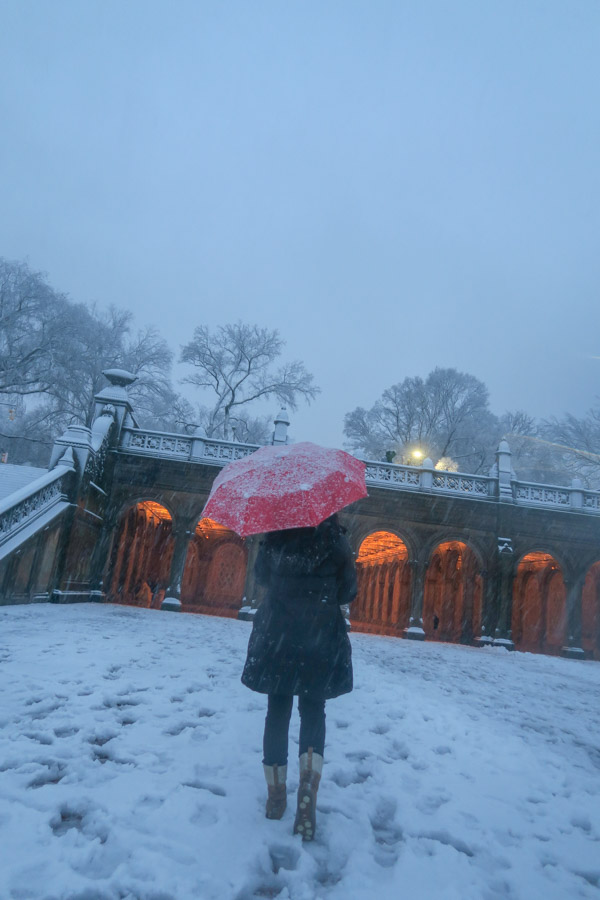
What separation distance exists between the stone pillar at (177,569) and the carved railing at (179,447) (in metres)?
2.56

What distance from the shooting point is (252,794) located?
316 centimetres

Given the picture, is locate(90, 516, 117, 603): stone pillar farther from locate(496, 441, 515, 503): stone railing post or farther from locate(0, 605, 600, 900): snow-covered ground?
locate(496, 441, 515, 503): stone railing post

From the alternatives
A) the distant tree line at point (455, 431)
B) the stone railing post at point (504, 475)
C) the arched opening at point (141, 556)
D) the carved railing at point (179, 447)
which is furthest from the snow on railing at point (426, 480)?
the distant tree line at point (455, 431)

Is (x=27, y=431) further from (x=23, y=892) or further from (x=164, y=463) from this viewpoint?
(x=23, y=892)

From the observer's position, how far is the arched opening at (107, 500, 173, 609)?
17298 mm

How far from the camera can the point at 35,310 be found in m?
23.9

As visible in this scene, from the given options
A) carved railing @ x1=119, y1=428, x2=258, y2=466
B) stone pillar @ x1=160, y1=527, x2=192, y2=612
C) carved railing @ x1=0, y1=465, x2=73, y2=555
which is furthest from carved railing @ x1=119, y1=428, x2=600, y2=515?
carved railing @ x1=0, y1=465, x2=73, y2=555

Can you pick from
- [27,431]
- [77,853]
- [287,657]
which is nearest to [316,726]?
[287,657]

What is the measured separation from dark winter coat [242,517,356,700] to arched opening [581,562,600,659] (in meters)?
19.0

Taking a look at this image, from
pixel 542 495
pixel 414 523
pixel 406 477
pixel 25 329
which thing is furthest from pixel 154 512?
pixel 542 495

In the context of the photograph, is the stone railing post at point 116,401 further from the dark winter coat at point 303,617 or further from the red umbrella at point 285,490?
the dark winter coat at point 303,617

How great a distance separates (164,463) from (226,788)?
1457 centimetres

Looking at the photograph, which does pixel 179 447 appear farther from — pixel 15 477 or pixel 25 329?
pixel 25 329

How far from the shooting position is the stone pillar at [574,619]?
54.7 feet
